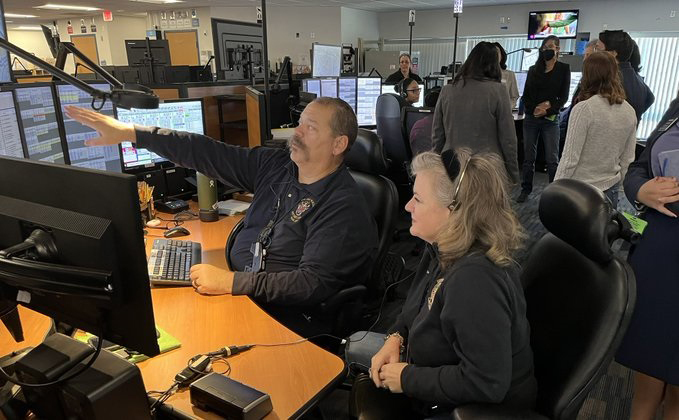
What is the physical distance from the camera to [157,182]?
8.00 feet

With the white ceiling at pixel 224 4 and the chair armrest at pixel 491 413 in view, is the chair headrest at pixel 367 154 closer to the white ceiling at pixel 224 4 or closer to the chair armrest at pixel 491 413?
the chair armrest at pixel 491 413

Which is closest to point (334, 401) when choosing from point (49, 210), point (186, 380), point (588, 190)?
point (186, 380)

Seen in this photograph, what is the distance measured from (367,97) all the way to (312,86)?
69cm

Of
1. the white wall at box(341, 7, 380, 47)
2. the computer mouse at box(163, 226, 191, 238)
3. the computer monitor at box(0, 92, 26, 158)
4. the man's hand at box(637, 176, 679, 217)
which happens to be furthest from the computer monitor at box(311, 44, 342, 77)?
the white wall at box(341, 7, 380, 47)

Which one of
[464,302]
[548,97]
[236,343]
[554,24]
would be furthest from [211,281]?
[554,24]

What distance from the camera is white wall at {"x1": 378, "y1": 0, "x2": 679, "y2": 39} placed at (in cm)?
845

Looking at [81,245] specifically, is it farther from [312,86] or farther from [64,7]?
[64,7]

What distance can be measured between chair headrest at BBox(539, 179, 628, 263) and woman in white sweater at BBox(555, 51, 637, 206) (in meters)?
1.30

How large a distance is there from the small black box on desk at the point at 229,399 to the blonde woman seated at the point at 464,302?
399 millimetres

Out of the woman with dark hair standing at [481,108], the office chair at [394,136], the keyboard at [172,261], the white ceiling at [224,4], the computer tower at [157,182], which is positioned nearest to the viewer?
the keyboard at [172,261]

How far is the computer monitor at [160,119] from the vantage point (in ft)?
→ 7.43

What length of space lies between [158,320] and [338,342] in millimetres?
687

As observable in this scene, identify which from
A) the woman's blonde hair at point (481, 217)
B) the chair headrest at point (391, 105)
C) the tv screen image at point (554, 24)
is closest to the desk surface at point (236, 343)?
the woman's blonde hair at point (481, 217)

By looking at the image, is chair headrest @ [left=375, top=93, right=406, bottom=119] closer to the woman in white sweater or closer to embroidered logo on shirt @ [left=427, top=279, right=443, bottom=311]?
the woman in white sweater
